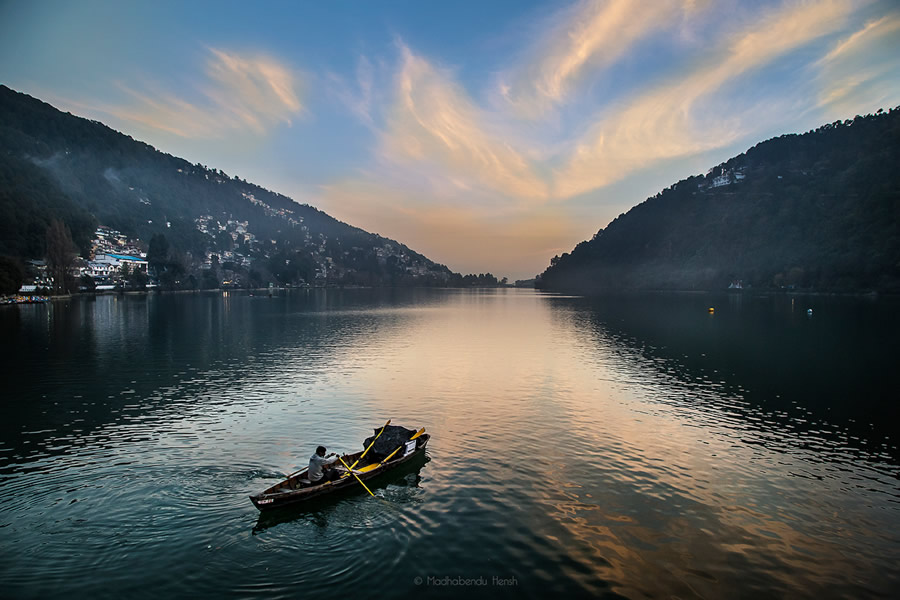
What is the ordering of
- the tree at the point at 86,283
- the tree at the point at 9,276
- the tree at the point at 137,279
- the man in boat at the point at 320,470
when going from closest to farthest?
A: the man in boat at the point at 320,470 < the tree at the point at 9,276 < the tree at the point at 86,283 < the tree at the point at 137,279

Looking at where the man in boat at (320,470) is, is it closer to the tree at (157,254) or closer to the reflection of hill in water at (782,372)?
the reflection of hill in water at (782,372)

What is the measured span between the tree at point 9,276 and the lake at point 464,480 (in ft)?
273

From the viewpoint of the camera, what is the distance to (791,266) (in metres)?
168

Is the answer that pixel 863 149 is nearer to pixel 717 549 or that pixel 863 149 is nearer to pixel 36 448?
pixel 717 549

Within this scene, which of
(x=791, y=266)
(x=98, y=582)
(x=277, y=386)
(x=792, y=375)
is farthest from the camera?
(x=791, y=266)

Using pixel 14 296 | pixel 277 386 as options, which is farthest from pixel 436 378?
pixel 14 296

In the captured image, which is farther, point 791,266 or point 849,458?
point 791,266

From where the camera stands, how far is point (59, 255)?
399 feet

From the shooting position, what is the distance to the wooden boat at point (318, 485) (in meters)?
13.4

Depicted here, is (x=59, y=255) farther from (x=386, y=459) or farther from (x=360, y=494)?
(x=360, y=494)

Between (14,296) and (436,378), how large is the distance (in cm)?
12261

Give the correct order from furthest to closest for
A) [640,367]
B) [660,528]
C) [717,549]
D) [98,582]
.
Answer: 1. [640,367]
2. [660,528]
3. [717,549]
4. [98,582]

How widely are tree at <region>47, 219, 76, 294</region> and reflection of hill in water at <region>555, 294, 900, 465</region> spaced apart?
5252 inches

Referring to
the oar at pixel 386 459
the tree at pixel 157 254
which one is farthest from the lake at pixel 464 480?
the tree at pixel 157 254
